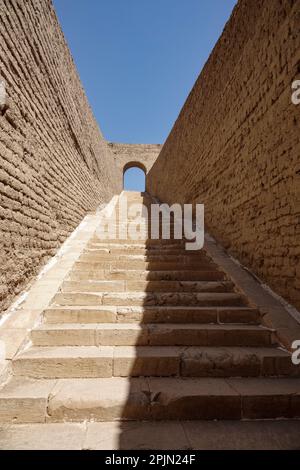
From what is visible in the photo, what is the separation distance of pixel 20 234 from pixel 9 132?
1083 mm

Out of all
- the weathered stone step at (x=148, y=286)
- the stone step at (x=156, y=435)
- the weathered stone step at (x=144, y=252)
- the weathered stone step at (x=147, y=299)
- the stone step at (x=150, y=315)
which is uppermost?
the weathered stone step at (x=144, y=252)

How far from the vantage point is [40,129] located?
383 cm

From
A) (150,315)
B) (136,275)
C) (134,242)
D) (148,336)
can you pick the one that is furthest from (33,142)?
(148,336)

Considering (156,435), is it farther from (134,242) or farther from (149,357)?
(134,242)

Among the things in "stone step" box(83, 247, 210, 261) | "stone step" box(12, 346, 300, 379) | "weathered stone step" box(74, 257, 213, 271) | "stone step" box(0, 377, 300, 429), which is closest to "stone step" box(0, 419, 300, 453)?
"stone step" box(0, 377, 300, 429)

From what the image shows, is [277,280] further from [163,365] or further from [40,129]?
[40,129]

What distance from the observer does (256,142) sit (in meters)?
3.81

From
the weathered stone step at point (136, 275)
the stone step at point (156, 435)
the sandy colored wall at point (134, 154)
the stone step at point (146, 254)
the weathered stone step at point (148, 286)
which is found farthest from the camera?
the sandy colored wall at point (134, 154)

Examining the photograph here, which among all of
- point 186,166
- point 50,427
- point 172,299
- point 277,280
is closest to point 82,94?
point 186,166

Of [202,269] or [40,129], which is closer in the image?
[40,129]

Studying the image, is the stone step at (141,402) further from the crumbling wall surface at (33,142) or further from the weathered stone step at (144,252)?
the weathered stone step at (144,252)

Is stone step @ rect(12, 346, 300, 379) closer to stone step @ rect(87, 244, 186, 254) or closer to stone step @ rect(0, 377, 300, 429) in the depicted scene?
stone step @ rect(0, 377, 300, 429)

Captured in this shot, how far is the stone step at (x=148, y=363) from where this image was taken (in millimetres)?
2396

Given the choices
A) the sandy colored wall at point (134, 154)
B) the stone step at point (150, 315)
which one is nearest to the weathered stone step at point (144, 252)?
the stone step at point (150, 315)
